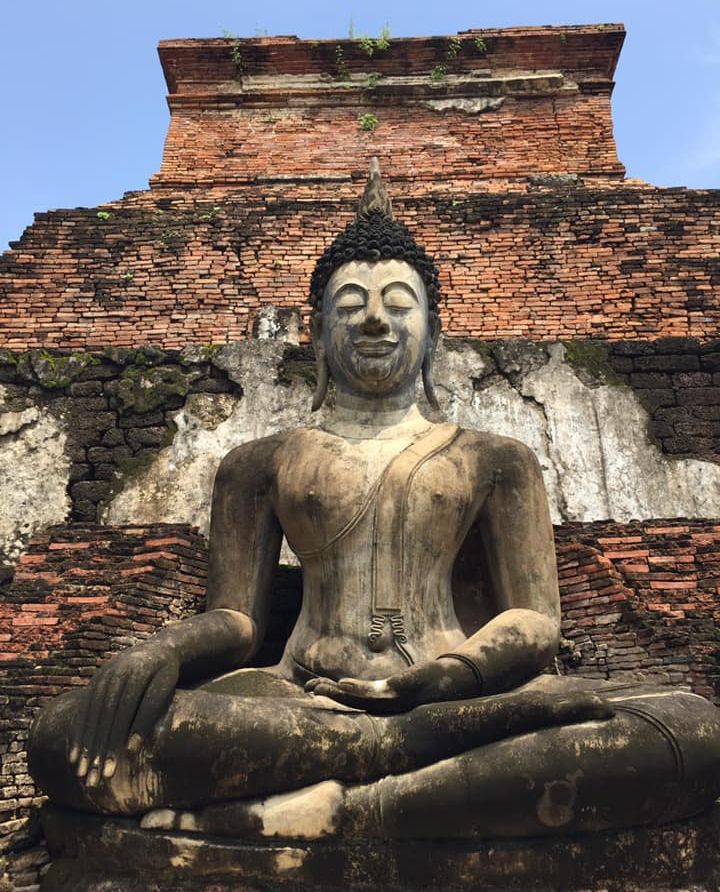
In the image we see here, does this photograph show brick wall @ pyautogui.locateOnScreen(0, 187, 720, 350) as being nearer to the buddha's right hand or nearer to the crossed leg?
the buddha's right hand

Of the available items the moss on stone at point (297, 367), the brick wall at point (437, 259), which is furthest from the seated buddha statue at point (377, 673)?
the brick wall at point (437, 259)

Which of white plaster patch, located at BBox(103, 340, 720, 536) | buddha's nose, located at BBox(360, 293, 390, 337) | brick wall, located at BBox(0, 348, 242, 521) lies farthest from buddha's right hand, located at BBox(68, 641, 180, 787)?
brick wall, located at BBox(0, 348, 242, 521)

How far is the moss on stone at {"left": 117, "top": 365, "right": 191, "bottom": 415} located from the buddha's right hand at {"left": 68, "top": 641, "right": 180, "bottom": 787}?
338cm

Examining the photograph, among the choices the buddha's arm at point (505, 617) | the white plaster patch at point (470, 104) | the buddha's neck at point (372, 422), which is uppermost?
the white plaster patch at point (470, 104)

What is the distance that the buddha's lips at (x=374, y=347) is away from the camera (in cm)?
479

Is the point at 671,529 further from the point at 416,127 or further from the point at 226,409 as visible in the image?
the point at 416,127

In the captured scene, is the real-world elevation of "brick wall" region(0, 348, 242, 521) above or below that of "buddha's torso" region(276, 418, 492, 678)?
above

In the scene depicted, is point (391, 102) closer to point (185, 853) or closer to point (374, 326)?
point (374, 326)

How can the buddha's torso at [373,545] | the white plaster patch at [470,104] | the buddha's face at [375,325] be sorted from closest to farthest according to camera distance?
1. the buddha's torso at [373,545]
2. the buddha's face at [375,325]
3. the white plaster patch at [470,104]

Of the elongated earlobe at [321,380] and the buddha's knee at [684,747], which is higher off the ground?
the elongated earlobe at [321,380]

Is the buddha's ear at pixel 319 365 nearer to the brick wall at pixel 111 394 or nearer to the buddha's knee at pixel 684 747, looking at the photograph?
the brick wall at pixel 111 394

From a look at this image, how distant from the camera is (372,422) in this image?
4914 millimetres

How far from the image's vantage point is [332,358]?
16.4 feet

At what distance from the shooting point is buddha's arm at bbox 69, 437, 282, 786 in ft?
11.7
